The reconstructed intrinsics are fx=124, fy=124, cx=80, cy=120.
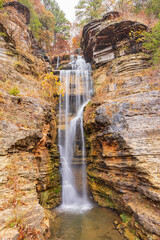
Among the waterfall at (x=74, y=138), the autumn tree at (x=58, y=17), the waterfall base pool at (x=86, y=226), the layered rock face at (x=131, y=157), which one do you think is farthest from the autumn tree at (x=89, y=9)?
the waterfall base pool at (x=86, y=226)

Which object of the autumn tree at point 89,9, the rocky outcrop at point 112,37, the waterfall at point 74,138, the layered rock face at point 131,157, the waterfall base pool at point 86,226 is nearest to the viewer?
the layered rock face at point 131,157

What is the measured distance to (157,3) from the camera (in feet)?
38.6

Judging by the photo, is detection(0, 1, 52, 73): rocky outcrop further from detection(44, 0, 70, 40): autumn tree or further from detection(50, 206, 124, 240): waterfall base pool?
detection(44, 0, 70, 40): autumn tree

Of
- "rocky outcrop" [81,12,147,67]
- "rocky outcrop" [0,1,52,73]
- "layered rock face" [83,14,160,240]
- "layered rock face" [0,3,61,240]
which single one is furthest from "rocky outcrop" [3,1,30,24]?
"layered rock face" [83,14,160,240]

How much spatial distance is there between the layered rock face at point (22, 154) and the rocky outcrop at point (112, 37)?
305 inches

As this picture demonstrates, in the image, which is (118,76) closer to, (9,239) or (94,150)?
(94,150)

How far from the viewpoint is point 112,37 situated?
12930 millimetres

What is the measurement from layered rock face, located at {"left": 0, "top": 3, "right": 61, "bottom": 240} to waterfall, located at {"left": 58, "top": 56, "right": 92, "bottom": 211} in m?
1.08

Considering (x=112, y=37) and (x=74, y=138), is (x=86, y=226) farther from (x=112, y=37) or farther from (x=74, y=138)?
(x=112, y=37)

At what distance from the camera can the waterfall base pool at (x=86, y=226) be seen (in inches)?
200

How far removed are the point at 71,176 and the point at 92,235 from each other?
13.8 ft

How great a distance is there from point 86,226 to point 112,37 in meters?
15.6

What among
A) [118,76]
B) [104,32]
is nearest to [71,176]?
[118,76]

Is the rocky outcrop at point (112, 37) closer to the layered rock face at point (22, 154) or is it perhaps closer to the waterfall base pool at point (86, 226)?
the layered rock face at point (22, 154)
